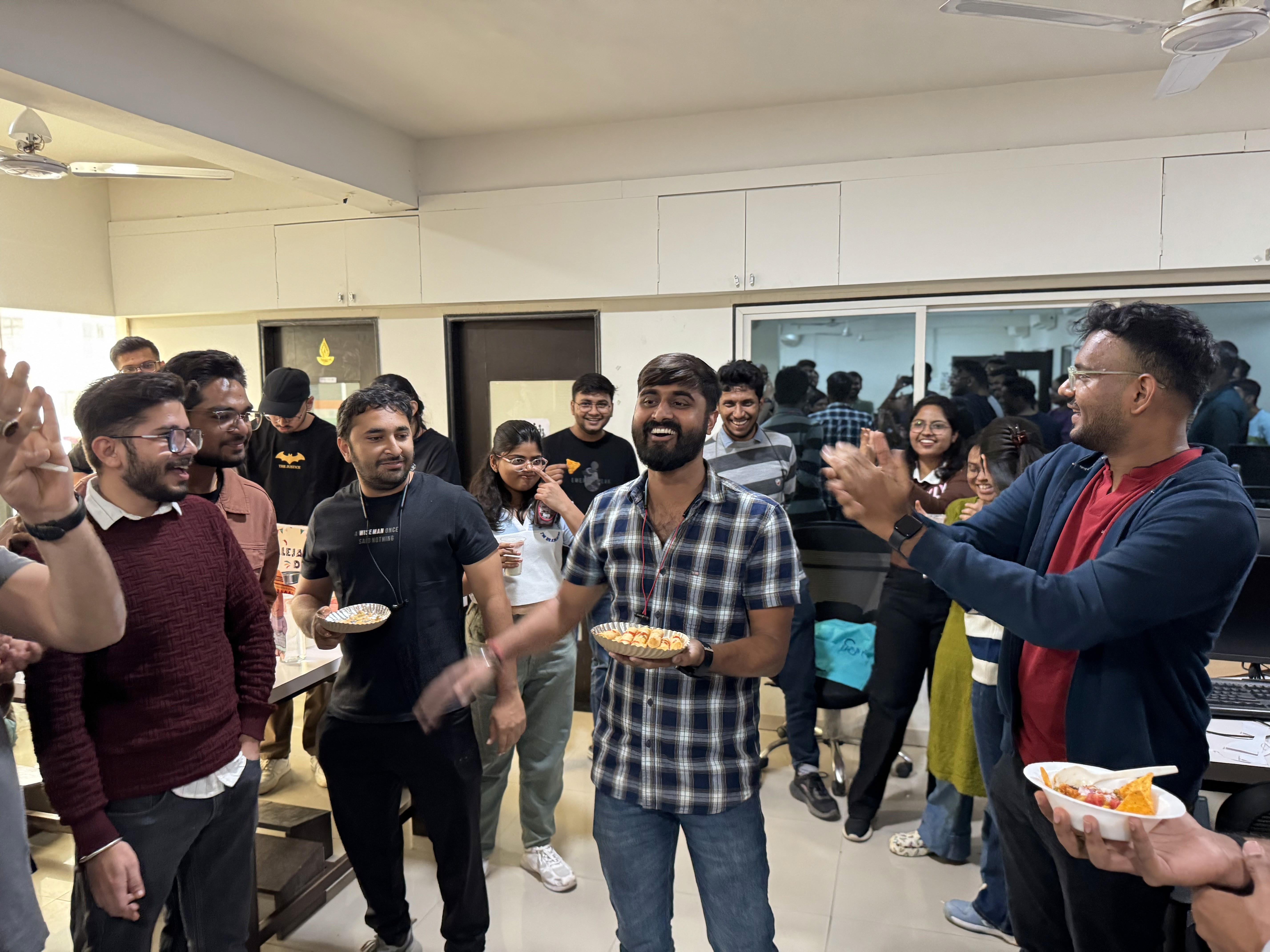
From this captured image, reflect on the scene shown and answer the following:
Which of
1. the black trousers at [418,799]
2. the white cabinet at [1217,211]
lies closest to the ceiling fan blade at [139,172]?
the black trousers at [418,799]

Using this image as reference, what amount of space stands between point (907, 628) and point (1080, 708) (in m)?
1.48

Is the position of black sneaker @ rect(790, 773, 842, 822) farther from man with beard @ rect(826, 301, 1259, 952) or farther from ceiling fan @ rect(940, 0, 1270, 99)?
ceiling fan @ rect(940, 0, 1270, 99)

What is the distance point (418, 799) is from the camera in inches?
81.0

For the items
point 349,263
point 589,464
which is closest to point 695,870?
point 589,464

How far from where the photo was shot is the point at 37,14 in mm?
2701

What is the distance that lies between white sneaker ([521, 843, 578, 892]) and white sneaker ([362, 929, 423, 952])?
0.48 metres

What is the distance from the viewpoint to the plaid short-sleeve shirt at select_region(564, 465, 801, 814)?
1.67m

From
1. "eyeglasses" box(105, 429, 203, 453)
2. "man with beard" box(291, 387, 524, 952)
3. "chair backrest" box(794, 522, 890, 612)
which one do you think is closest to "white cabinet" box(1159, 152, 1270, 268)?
"chair backrest" box(794, 522, 890, 612)

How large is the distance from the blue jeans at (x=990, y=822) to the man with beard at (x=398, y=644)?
1357 mm

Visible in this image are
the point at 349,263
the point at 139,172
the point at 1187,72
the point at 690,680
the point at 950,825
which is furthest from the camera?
the point at 349,263

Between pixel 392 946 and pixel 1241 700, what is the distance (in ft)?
8.51

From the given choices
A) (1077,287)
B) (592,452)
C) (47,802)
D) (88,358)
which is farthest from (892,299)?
(88,358)

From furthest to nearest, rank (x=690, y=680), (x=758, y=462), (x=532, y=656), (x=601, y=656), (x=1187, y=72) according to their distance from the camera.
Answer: (x=758, y=462) < (x=532, y=656) < (x=1187, y=72) < (x=601, y=656) < (x=690, y=680)

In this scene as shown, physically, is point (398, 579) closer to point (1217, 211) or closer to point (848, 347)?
point (848, 347)
